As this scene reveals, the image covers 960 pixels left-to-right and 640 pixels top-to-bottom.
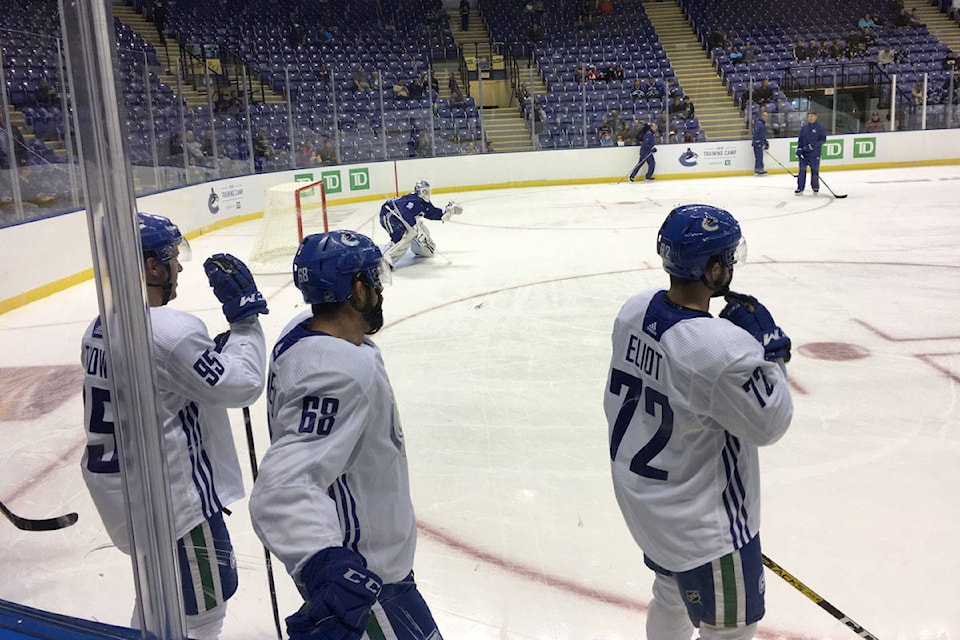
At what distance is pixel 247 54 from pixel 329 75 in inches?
112

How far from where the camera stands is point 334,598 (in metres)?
1.14

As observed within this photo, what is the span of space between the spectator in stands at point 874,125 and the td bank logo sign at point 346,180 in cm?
1035

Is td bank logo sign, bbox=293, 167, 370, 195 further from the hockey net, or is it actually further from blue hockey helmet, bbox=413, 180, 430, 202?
blue hockey helmet, bbox=413, 180, 430, 202

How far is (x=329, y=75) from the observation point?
1612 cm

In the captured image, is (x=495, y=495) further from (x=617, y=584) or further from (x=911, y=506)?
(x=911, y=506)

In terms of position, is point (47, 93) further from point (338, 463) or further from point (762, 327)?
point (762, 327)

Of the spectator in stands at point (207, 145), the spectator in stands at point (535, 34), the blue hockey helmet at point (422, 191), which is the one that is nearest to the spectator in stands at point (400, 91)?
the spectator in stands at point (207, 145)

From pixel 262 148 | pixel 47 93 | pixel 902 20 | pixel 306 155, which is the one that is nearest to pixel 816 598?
pixel 47 93

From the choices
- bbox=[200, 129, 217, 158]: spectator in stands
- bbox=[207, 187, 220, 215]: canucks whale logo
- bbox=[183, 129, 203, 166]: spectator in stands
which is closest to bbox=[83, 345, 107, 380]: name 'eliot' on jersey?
bbox=[183, 129, 203, 166]: spectator in stands

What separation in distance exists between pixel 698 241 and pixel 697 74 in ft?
69.7

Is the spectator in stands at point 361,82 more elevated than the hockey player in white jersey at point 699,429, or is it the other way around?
the spectator in stands at point 361,82

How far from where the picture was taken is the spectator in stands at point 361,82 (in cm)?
1639

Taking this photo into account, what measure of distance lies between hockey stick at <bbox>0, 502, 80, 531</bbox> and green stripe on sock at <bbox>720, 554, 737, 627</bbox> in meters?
1.97

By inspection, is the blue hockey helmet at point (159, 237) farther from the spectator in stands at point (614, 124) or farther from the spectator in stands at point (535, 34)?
the spectator in stands at point (535, 34)
